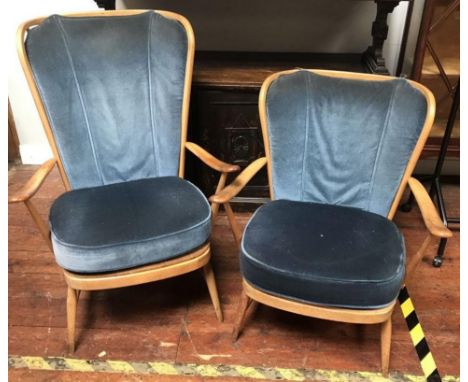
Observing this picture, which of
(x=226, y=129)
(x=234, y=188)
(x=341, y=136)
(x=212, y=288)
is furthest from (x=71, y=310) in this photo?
(x=341, y=136)

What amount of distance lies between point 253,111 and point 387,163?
0.67 metres

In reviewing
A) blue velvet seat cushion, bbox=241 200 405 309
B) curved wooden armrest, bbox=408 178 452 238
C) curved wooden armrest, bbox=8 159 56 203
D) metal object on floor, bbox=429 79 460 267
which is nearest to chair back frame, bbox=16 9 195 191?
curved wooden armrest, bbox=8 159 56 203

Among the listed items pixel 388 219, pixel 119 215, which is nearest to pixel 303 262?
pixel 388 219

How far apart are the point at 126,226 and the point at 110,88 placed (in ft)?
1.90

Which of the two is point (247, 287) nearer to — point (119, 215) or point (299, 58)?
point (119, 215)

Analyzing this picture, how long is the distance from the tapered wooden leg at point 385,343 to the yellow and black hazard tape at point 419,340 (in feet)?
0.46

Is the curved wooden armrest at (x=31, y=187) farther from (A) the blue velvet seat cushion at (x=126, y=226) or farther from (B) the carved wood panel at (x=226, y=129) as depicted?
(B) the carved wood panel at (x=226, y=129)

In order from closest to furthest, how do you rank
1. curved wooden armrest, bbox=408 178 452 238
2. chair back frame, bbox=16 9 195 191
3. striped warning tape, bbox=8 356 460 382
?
1. curved wooden armrest, bbox=408 178 452 238
2. striped warning tape, bbox=8 356 460 382
3. chair back frame, bbox=16 9 195 191

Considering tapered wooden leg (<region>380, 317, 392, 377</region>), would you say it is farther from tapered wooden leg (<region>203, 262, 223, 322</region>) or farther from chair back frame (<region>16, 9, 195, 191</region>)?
chair back frame (<region>16, 9, 195, 191</region>)

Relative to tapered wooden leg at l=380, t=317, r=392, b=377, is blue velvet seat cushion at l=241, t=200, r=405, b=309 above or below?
above

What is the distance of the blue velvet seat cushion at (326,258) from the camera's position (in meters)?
1.23

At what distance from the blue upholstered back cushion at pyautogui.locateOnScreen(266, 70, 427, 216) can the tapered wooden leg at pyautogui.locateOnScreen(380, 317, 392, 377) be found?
38 centimetres

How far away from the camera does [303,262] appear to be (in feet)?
4.17

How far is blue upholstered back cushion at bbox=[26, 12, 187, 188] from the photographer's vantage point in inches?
62.9
